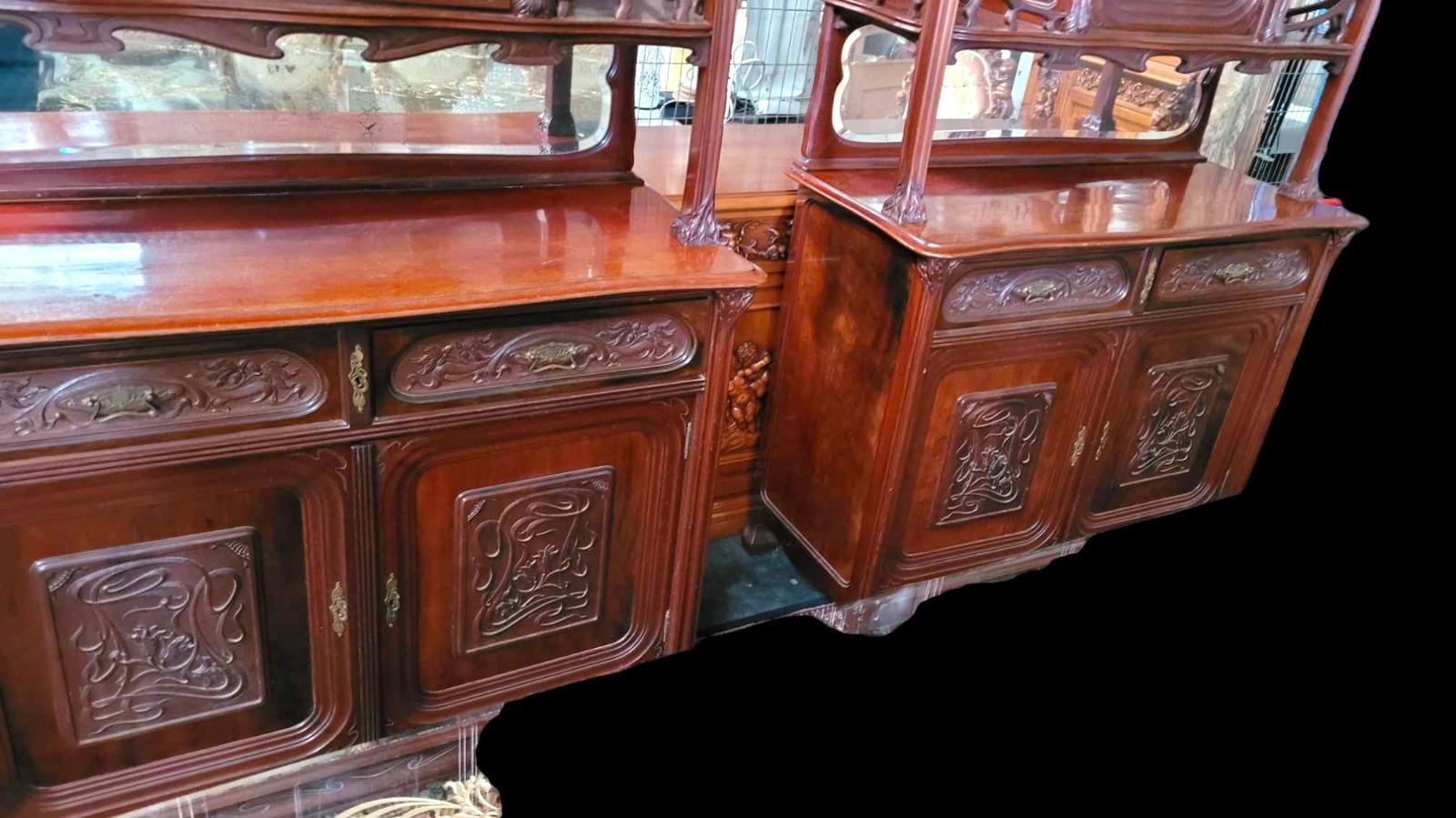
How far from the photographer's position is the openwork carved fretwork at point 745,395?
225 cm

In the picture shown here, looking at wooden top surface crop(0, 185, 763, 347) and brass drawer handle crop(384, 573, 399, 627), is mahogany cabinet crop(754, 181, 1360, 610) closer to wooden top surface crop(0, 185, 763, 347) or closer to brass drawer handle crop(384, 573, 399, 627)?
wooden top surface crop(0, 185, 763, 347)

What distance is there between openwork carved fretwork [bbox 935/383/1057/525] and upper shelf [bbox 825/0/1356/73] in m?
0.63

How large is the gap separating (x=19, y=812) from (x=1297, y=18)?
2.72 meters

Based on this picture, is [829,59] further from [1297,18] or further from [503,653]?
[503,653]

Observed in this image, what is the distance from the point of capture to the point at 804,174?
2.03 metres

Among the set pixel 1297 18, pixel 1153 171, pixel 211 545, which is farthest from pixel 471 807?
pixel 1297 18

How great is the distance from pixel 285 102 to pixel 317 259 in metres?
0.42

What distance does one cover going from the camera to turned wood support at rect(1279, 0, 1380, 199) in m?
2.09

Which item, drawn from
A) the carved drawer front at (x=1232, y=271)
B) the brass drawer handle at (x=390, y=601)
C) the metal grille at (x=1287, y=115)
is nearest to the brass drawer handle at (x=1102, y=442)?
the carved drawer front at (x=1232, y=271)

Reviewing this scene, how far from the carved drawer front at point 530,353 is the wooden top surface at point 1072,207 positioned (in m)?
0.48

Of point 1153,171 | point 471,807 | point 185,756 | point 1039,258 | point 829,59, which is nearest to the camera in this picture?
point 185,756

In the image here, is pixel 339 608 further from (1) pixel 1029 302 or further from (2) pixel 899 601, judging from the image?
(1) pixel 1029 302

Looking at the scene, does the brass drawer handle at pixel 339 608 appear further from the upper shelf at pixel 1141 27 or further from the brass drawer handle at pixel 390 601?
the upper shelf at pixel 1141 27

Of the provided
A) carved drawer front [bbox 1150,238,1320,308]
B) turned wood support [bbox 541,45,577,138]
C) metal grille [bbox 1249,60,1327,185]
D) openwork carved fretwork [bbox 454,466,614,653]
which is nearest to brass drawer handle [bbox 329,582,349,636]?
openwork carved fretwork [bbox 454,466,614,653]
